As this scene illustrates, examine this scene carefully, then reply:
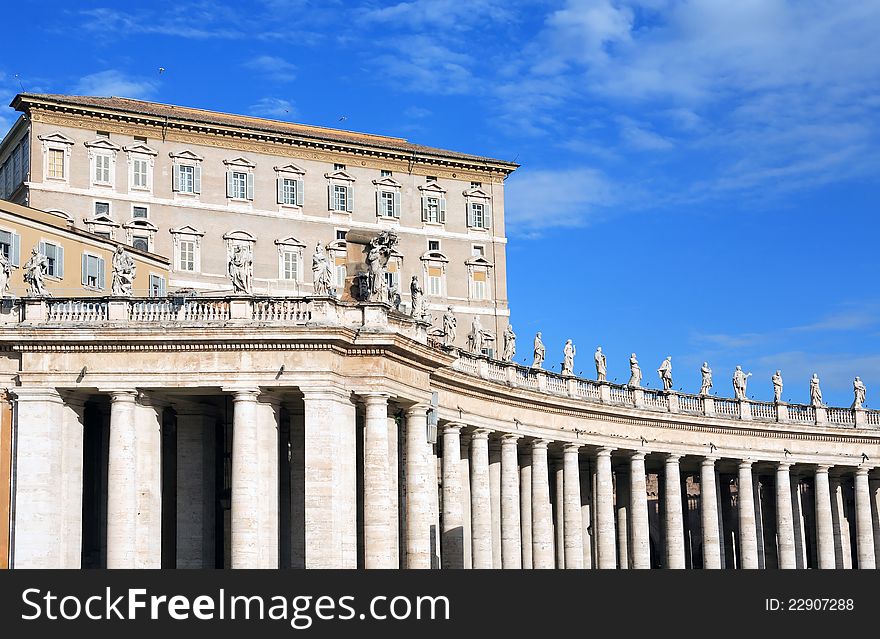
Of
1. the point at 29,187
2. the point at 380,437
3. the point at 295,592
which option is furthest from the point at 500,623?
the point at 29,187

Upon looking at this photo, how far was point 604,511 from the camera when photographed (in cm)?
9775

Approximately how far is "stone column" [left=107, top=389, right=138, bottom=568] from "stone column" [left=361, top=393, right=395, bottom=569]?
1012 cm

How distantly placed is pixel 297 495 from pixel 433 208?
6714 cm

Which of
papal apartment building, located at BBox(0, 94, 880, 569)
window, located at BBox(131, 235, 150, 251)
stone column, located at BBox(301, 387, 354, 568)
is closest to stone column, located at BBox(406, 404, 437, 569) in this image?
papal apartment building, located at BBox(0, 94, 880, 569)

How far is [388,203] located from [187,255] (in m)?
19.9

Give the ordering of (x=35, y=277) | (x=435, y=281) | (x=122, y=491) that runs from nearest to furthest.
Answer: (x=122, y=491) → (x=35, y=277) → (x=435, y=281)

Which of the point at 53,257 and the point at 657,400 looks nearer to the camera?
the point at 53,257

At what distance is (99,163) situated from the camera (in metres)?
121

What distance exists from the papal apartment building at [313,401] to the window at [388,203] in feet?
0.63

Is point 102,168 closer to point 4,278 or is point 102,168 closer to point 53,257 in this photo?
point 53,257

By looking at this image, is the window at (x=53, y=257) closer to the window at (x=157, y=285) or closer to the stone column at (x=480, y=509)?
the window at (x=157, y=285)

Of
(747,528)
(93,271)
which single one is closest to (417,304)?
(93,271)

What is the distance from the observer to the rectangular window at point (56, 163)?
118 m

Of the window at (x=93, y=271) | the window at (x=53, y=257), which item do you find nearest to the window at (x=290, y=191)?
the window at (x=93, y=271)
